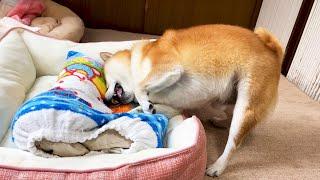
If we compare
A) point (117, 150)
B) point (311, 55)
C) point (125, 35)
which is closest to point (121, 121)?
point (117, 150)

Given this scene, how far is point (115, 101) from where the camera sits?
1.39 m

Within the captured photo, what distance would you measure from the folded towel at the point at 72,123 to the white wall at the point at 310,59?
1213 millimetres

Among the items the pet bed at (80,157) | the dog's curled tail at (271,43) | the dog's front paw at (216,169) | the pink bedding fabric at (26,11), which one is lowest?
the dog's front paw at (216,169)

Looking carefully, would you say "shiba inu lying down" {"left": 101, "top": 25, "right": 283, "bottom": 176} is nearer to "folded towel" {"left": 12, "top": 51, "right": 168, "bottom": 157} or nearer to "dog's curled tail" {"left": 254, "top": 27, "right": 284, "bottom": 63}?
"dog's curled tail" {"left": 254, "top": 27, "right": 284, "bottom": 63}

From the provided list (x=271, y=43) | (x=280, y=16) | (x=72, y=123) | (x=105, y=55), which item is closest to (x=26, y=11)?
(x=105, y=55)

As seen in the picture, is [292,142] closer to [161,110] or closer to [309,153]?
[309,153]

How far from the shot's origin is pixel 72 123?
100 centimetres

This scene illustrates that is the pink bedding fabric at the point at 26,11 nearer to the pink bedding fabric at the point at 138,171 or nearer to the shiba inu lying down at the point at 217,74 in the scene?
the shiba inu lying down at the point at 217,74

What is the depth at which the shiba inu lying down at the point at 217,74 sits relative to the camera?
3.88 feet

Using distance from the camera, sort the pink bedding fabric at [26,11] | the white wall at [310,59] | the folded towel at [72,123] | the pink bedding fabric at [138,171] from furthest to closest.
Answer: the pink bedding fabric at [26,11]
the white wall at [310,59]
the folded towel at [72,123]
the pink bedding fabric at [138,171]

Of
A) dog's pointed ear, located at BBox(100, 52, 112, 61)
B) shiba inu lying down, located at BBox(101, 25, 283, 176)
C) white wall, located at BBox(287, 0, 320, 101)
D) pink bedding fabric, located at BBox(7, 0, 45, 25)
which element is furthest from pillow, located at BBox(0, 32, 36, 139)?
white wall, located at BBox(287, 0, 320, 101)

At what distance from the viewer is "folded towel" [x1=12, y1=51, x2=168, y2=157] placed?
3.24 feet

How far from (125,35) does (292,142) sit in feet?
5.65

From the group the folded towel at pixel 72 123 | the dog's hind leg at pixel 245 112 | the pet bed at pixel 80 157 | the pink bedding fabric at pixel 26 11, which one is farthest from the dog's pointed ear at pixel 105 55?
the pink bedding fabric at pixel 26 11
